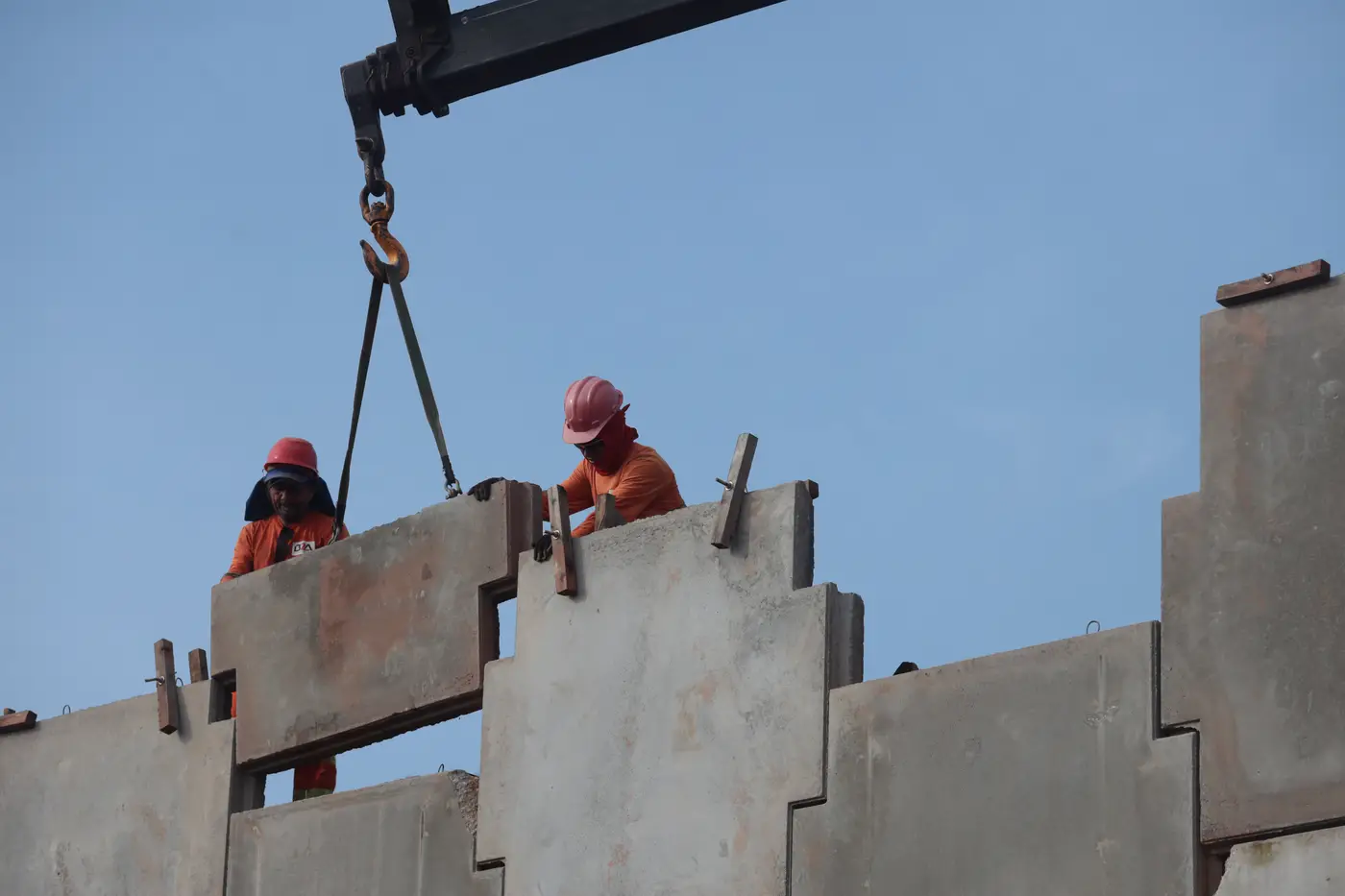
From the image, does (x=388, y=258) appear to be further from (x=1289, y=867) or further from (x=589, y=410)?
(x=1289, y=867)

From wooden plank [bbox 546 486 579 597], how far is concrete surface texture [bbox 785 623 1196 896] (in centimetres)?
160

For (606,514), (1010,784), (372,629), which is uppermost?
(606,514)

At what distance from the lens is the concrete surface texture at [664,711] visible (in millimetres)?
9953

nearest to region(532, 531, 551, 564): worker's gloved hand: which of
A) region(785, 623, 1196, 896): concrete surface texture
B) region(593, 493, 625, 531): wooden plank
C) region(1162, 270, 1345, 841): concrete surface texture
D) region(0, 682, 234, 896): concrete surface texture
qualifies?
region(593, 493, 625, 531): wooden plank

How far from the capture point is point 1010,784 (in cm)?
920

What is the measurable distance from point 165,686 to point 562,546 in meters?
2.69

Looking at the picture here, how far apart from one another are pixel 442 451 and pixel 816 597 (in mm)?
2734

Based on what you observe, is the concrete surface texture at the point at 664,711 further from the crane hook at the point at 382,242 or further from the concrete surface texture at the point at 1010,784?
the crane hook at the point at 382,242

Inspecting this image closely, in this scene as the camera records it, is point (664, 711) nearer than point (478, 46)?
Yes

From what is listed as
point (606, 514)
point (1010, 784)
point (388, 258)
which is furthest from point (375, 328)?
point (1010, 784)

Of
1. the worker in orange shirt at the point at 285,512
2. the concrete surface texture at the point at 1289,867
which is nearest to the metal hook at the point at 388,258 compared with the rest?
the worker in orange shirt at the point at 285,512

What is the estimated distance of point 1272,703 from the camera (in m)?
8.68

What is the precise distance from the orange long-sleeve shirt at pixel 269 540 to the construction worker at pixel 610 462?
1708mm

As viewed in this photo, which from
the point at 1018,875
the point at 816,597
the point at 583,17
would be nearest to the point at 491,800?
the point at 816,597
